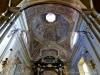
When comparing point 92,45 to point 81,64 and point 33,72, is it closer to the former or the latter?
point 81,64

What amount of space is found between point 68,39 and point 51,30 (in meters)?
1.55


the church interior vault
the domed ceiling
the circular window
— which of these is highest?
the circular window

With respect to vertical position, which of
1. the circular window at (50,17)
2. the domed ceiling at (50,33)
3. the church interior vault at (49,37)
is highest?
the circular window at (50,17)

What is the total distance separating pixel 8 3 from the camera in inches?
365

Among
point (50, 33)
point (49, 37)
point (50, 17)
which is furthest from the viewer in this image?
point (49, 37)

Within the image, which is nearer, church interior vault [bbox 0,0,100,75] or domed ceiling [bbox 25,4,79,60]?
church interior vault [bbox 0,0,100,75]

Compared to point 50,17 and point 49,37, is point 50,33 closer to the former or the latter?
point 49,37

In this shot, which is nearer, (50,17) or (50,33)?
(50,17)

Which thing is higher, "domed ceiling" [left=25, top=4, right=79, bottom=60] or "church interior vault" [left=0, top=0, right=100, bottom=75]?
"domed ceiling" [left=25, top=4, right=79, bottom=60]

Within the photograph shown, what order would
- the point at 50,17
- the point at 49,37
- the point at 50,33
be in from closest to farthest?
the point at 50,17 < the point at 50,33 < the point at 49,37

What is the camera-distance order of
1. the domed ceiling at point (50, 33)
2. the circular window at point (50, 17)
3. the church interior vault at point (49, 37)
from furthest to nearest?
the circular window at point (50, 17) < the domed ceiling at point (50, 33) < the church interior vault at point (49, 37)

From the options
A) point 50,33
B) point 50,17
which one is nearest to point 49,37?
point 50,33

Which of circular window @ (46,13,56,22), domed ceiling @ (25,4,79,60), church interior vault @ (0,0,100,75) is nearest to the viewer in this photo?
church interior vault @ (0,0,100,75)

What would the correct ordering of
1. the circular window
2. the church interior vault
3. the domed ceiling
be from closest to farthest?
the church interior vault < the domed ceiling < the circular window
